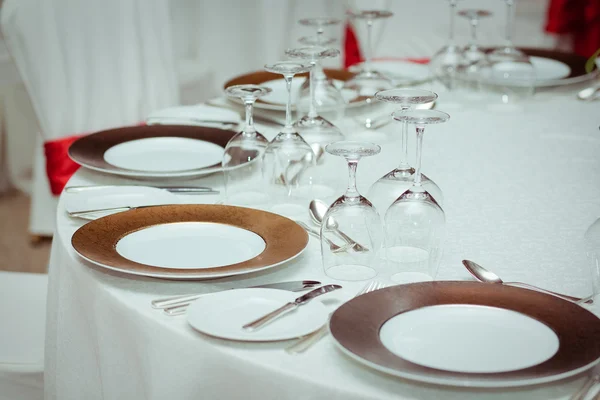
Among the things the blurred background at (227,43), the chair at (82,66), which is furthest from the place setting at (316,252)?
the blurred background at (227,43)

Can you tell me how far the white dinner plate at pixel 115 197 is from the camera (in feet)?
4.61

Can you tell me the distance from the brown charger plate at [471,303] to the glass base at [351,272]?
0.37 feet

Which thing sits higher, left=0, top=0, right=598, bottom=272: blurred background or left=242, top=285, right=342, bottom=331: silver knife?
left=242, top=285, right=342, bottom=331: silver knife

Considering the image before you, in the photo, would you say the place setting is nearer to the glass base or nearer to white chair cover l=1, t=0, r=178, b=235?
the glass base

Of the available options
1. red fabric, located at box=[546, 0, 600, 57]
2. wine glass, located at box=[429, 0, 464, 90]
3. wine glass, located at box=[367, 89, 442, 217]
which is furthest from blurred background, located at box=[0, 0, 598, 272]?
wine glass, located at box=[367, 89, 442, 217]

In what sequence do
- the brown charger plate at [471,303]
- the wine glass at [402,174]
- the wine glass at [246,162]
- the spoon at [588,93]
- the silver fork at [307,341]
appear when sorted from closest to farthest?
the brown charger plate at [471,303] < the silver fork at [307,341] < the wine glass at [402,174] < the wine glass at [246,162] < the spoon at [588,93]

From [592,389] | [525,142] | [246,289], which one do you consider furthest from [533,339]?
[525,142]

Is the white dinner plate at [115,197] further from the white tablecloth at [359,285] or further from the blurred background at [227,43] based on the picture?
the blurred background at [227,43]

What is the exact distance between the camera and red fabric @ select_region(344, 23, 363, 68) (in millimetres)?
4148

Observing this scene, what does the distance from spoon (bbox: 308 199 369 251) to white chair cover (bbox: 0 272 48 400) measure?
648mm

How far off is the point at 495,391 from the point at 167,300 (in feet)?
1.41

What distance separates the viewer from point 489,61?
217 cm

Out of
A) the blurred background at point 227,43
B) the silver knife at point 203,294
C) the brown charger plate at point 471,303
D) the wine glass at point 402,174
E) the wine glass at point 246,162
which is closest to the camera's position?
the brown charger plate at point 471,303

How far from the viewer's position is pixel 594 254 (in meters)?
1.14
